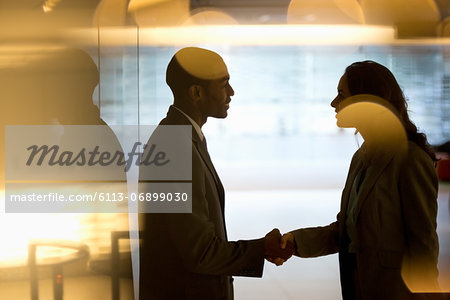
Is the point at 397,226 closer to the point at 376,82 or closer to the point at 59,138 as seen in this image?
the point at 376,82

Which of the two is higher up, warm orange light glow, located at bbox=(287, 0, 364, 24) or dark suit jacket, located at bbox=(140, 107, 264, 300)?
warm orange light glow, located at bbox=(287, 0, 364, 24)

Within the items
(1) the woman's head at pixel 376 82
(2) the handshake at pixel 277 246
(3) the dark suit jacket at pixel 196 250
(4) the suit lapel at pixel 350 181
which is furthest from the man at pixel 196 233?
(1) the woman's head at pixel 376 82

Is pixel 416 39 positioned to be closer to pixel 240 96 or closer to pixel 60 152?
pixel 240 96

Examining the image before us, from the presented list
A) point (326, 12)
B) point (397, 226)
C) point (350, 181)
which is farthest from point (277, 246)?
point (326, 12)

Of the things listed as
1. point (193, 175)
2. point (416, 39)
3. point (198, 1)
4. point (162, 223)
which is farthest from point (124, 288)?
point (416, 39)

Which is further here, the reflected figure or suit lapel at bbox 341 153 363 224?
the reflected figure

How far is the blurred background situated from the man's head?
708mm

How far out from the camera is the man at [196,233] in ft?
6.10

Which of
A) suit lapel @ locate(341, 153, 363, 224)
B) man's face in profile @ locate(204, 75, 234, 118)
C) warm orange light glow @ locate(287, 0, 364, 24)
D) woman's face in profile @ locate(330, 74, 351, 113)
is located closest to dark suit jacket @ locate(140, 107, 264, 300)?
man's face in profile @ locate(204, 75, 234, 118)

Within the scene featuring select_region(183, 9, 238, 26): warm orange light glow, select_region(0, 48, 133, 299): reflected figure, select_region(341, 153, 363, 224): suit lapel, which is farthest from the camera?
select_region(183, 9, 238, 26): warm orange light glow

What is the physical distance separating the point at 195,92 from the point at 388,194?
0.79 metres

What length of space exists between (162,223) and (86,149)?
0.83 meters

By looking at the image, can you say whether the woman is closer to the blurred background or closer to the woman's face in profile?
the woman's face in profile

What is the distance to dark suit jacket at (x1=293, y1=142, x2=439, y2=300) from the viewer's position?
1.80 metres
